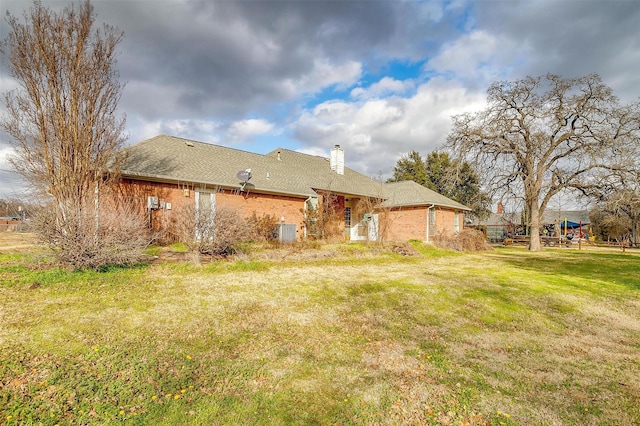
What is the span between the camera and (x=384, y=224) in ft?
52.3

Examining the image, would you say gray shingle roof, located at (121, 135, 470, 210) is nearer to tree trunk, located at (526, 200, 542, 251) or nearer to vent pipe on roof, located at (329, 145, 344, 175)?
vent pipe on roof, located at (329, 145, 344, 175)

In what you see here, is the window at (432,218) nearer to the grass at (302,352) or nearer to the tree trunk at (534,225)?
the tree trunk at (534,225)

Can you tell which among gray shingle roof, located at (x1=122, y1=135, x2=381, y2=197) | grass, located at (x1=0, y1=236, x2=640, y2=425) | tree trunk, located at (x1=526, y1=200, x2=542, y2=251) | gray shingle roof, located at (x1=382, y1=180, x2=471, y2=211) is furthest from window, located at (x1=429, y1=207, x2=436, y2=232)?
grass, located at (x1=0, y1=236, x2=640, y2=425)

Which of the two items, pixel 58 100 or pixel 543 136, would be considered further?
pixel 543 136

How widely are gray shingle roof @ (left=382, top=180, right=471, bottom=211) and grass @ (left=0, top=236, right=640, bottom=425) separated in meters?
13.5

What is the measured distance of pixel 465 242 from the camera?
60.6ft

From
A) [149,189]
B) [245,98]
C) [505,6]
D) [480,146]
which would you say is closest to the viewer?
[505,6]

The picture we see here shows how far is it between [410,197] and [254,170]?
37.2ft

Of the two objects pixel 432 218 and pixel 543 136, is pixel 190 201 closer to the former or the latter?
pixel 432 218

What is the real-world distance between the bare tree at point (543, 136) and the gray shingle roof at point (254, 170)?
4531 mm

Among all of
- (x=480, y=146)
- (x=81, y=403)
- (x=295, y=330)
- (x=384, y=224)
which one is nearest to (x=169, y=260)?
(x=295, y=330)

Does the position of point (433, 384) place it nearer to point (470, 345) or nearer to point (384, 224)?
point (470, 345)

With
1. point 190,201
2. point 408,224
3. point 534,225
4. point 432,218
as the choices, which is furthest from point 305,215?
point 534,225

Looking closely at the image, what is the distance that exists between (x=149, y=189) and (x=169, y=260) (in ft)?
15.5
